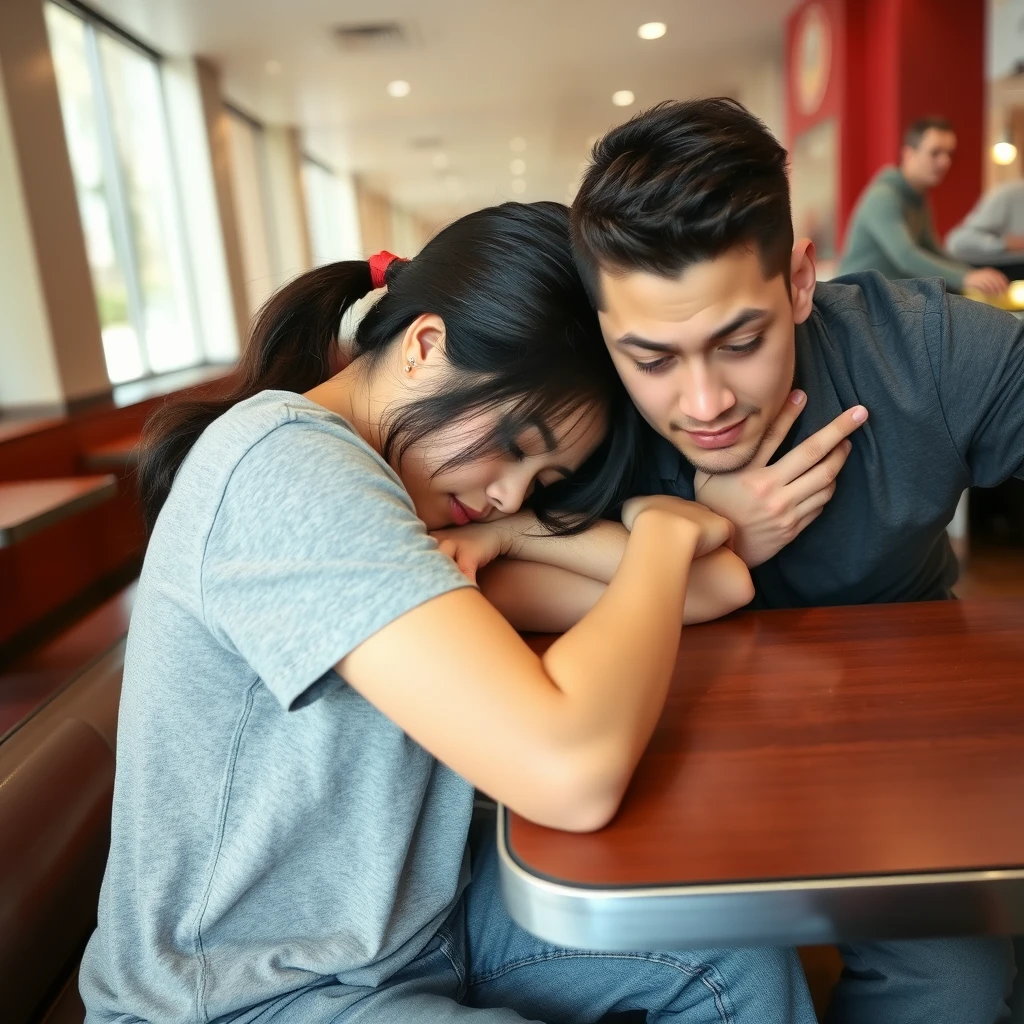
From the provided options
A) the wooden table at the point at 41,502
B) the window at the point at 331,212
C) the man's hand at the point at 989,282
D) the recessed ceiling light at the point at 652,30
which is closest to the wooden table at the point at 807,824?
the wooden table at the point at 41,502

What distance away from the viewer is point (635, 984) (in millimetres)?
820

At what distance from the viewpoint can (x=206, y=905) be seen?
752 mm

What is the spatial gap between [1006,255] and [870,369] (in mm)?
3504

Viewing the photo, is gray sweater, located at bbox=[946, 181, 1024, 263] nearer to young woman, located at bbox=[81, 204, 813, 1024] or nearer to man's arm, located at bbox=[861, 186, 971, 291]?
man's arm, located at bbox=[861, 186, 971, 291]

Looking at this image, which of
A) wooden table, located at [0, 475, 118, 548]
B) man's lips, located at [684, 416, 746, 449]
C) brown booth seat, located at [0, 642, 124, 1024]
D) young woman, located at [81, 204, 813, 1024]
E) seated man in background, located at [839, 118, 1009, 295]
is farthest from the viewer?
seated man in background, located at [839, 118, 1009, 295]

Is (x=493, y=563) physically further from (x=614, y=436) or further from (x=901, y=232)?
(x=901, y=232)

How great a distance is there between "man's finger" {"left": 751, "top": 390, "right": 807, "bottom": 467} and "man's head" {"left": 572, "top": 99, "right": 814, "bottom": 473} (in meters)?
0.10

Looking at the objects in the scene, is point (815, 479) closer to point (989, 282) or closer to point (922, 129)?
point (989, 282)

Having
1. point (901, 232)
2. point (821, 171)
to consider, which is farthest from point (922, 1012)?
point (821, 171)

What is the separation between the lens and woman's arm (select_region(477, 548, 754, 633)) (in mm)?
935

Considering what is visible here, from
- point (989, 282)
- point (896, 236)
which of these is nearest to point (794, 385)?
point (989, 282)

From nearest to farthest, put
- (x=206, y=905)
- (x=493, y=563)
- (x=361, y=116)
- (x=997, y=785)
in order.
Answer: (x=997, y=785), (x=206, y=905), (x=493, y=563), (x=361, y=116)

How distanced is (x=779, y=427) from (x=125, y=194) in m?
5.48

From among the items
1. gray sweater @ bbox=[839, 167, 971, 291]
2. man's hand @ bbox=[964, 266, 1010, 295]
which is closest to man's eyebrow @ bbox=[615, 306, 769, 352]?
gray sweater @ bbox=[839, 167, 971, 291]
